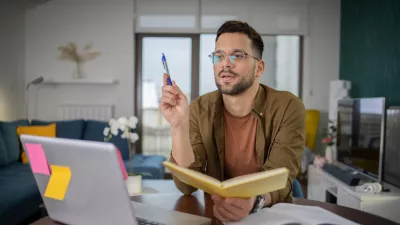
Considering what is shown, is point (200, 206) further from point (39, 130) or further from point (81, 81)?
point (81, 81)

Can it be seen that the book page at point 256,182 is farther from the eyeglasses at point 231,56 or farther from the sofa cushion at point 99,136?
the sofa cushion at point 99,136

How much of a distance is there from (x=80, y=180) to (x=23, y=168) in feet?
9.73

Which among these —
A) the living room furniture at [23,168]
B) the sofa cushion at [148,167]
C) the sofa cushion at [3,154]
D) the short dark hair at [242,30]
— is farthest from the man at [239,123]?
the sofa cushion at [3,154]

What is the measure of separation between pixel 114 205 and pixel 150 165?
2887 mm

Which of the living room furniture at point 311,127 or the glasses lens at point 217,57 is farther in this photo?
the living room furniture at point 311,127

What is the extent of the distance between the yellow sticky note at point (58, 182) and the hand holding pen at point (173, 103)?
0.40 metres

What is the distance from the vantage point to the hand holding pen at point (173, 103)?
1.04 m

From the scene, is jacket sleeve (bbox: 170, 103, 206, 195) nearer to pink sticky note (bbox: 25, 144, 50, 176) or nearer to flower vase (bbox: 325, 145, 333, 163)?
pink sticky note (bbox: 25, 144, 50, 176)

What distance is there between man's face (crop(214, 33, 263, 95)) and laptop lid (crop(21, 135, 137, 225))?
0.70 m

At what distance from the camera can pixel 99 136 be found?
3.99 m

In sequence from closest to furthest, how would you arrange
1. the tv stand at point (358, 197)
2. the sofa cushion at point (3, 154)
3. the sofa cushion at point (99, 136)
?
the tv stand at point (358, 197) → the sofa cushion at point (3, 154) → the sofa cushion at point (99, 136)

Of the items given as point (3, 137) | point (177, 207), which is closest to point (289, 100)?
point (177, 207)

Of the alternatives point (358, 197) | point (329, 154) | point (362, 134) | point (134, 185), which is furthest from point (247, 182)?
point (329, 154)

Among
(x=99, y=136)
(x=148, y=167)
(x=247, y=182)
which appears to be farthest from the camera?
(x=99, y=136)
